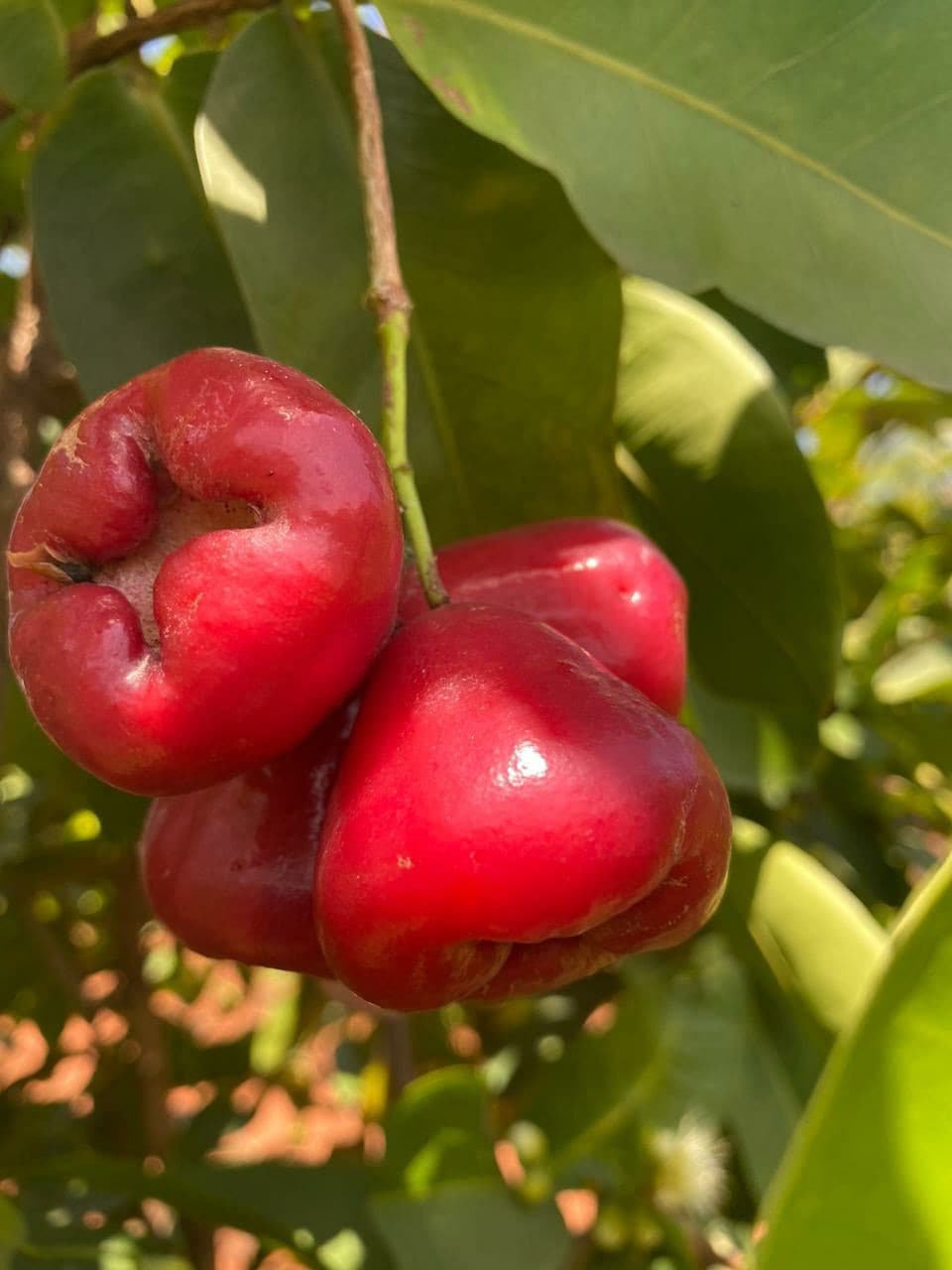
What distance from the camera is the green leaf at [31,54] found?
663 mm

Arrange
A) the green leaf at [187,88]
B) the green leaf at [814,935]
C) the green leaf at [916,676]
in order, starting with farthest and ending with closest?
1. the green leaf at [916,676]
2. the green leaf at [814,935]
3. the green leaf at [187,88]

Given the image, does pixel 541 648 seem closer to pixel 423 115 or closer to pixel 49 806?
pixel 423 115

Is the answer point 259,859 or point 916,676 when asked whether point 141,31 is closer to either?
point 259,859

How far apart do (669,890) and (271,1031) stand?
1344 mm

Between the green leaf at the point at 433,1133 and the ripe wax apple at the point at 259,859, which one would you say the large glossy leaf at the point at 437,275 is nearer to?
the ripe wax apple at the point at 259,859

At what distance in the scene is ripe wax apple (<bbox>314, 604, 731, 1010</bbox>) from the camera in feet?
1.37

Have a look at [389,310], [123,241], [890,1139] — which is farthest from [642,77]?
[890,1139]

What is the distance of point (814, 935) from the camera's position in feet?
2.94

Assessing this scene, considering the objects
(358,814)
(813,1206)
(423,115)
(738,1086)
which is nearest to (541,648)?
(358,814)

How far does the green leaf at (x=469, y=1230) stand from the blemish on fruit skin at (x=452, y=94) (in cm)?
66

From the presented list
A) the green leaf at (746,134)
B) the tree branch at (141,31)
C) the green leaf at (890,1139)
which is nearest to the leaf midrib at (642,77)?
the green leaf at (746,134)

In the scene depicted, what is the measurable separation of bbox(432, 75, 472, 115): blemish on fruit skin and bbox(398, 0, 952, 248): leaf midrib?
67 millimetres

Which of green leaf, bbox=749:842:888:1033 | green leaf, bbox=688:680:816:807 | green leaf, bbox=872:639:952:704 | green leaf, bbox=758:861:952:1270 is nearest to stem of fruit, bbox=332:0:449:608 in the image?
green leaf, bbox=758:861:952:1270

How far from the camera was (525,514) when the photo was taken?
75 cm
